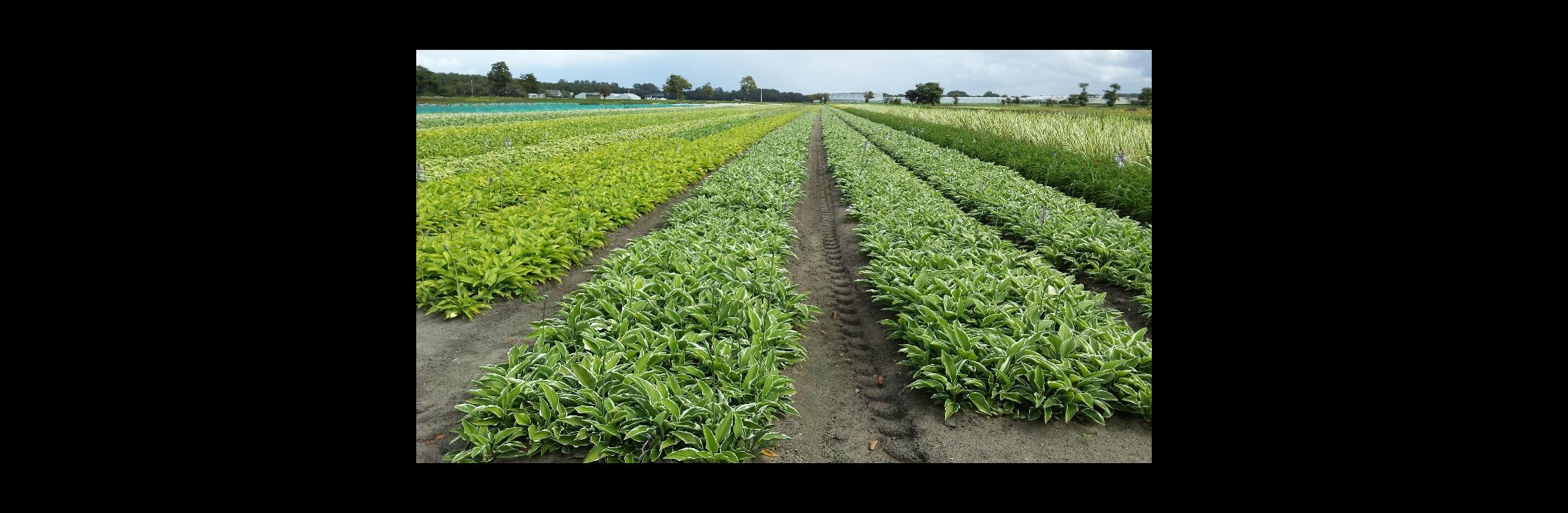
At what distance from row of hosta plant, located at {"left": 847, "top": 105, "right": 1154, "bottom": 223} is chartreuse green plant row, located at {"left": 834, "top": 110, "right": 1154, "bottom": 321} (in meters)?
0.41

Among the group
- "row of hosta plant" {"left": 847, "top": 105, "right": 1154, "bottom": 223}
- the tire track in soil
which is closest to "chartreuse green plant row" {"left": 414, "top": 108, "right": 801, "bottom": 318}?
the tire track in soil

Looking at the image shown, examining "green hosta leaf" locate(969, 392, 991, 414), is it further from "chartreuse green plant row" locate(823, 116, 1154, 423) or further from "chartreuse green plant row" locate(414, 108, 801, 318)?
"chartreuse green plant row" locate(414, 108, 801, 318)

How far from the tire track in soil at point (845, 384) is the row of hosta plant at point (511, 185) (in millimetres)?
2357

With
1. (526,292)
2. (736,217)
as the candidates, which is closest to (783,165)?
(736,217)

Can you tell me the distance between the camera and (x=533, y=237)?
17.3 feet

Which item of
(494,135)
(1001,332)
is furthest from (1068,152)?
(494,135)

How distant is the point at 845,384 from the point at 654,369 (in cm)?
99

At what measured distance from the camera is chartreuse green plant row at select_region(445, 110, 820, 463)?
2512 mm

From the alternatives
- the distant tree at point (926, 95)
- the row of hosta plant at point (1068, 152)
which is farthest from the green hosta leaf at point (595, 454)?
the distant tree at point (926, 95)

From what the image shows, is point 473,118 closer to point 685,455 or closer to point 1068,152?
point 1068,152

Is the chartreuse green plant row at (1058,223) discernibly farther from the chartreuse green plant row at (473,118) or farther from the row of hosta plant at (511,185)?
the chartreuse green plant row at (473,118)

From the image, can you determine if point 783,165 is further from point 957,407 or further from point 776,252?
point 957,407

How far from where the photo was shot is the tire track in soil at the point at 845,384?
106 inches

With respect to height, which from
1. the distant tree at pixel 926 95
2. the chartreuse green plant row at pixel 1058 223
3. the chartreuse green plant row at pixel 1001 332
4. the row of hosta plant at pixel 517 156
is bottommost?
the chartreuse green plant row at pixel 1001 332
